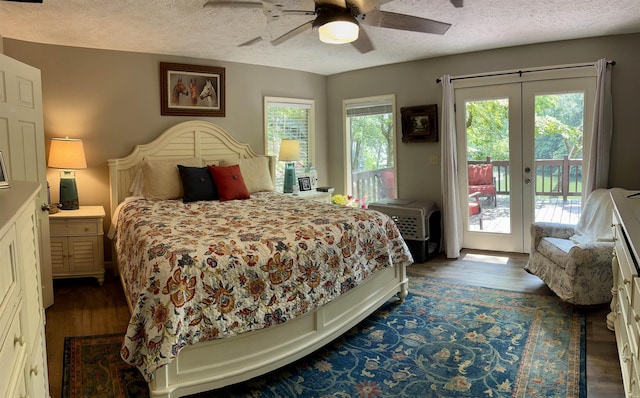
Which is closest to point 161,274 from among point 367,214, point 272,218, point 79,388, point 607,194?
point 79,388

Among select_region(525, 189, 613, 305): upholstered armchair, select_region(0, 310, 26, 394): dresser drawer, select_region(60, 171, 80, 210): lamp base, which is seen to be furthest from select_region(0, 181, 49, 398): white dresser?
select_region(525, 189, 613, 305): upholstered armchair

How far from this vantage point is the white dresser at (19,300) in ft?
3.70

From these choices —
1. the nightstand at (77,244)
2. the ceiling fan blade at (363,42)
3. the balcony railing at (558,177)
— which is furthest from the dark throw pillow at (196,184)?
the balcony railing at (558,177)

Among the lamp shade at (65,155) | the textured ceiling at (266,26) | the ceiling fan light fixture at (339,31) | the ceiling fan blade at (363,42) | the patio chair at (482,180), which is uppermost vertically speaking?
the textured ceiling at (266,26)

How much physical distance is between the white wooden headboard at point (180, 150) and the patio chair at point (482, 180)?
7.70 feet

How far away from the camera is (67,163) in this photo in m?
4.05

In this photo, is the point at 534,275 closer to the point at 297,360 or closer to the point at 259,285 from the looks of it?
the point at 297,360

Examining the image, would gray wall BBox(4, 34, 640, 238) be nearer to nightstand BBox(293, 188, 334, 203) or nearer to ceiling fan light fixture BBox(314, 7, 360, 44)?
nightstand BBox(293, 188, 334, 203)

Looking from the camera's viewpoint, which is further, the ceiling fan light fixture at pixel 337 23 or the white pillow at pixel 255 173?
the white pillow at pixel 255 173

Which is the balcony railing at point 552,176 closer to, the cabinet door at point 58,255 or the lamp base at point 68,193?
the lamp base at point 68,193

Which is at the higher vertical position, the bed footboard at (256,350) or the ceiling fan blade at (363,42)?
the ceiling fan blade at (363,42)

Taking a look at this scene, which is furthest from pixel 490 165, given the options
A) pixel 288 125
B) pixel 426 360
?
pixel 426 360

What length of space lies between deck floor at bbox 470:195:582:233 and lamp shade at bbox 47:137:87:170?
421 cm

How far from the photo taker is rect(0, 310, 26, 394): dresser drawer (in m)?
1.06
